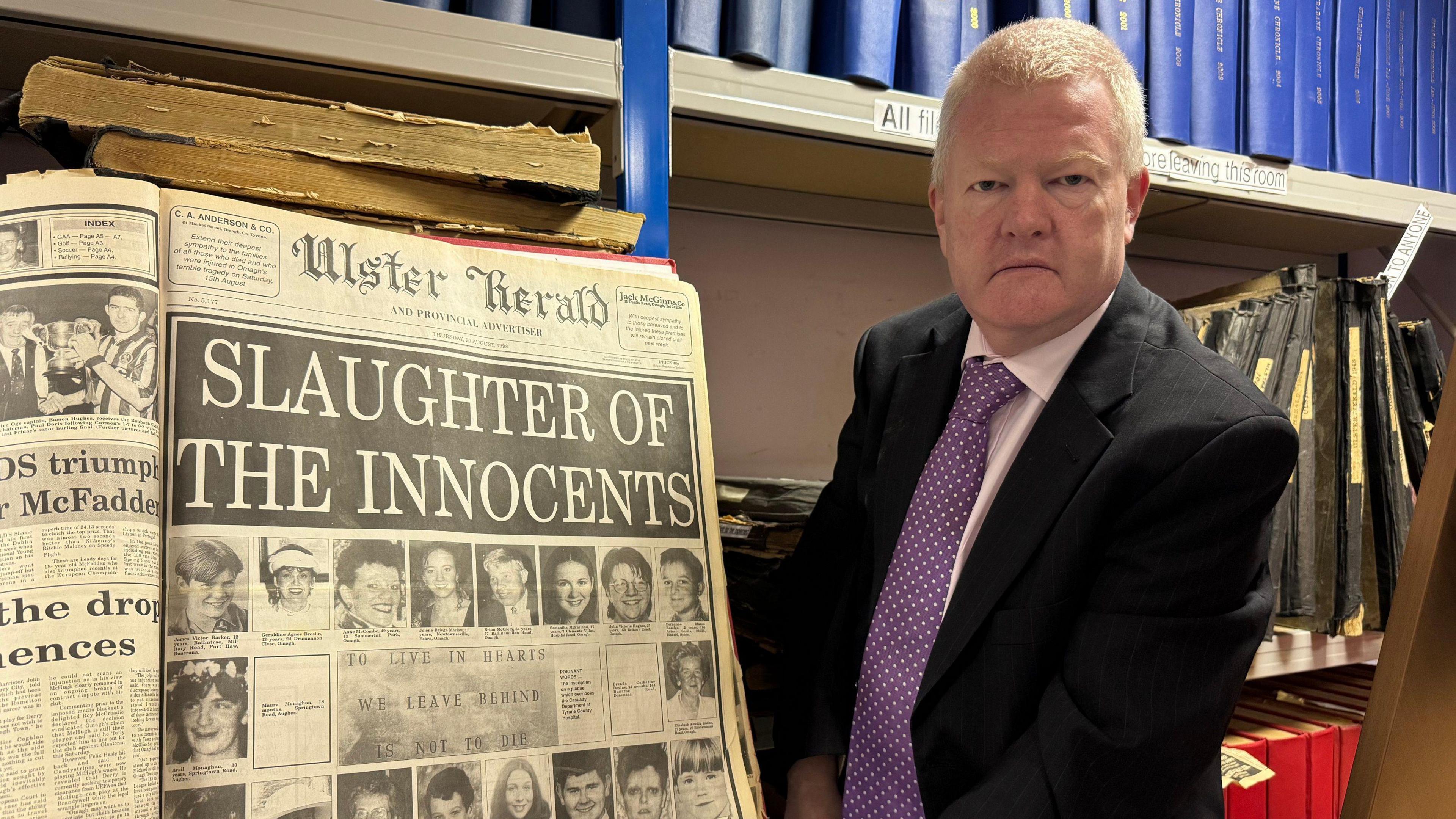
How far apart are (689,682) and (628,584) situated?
8 centimetres

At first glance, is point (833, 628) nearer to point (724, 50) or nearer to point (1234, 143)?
point (724, 50)

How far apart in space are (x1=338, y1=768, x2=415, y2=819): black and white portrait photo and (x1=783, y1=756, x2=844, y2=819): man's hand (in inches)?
14.2

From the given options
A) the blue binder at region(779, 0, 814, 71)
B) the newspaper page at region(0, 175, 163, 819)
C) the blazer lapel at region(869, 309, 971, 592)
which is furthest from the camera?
the blue binder at region(779, 0, 814, 71)

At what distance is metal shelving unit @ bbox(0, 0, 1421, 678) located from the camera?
67cm

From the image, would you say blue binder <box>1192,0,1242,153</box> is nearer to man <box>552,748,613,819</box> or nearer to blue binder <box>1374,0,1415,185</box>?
blue binder <box>1374,0,1415,185</box>

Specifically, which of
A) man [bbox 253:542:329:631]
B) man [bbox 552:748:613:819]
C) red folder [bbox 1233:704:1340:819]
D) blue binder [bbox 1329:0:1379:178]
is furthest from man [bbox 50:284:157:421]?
blue binder [bbox 1329:0:1379:178]

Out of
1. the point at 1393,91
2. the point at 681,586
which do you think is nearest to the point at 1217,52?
the point at 1393,91

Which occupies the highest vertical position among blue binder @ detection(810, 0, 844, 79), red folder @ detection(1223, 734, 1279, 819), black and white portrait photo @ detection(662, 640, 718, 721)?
blue binder @ detection(810, 0, 844, 79)

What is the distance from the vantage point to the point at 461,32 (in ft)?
2.39

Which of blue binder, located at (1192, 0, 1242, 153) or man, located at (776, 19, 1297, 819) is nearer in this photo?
man, located at (776, 19, 1297, 819)

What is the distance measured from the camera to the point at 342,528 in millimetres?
554

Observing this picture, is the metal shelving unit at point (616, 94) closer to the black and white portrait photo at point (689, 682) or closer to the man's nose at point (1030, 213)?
the man's nose at point (1030, 213)

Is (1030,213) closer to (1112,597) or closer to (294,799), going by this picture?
(1112,597)

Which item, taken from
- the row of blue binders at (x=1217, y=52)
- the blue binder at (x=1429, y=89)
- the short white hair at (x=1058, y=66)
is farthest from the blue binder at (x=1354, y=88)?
the short white hair at (x=1058, y=66)
